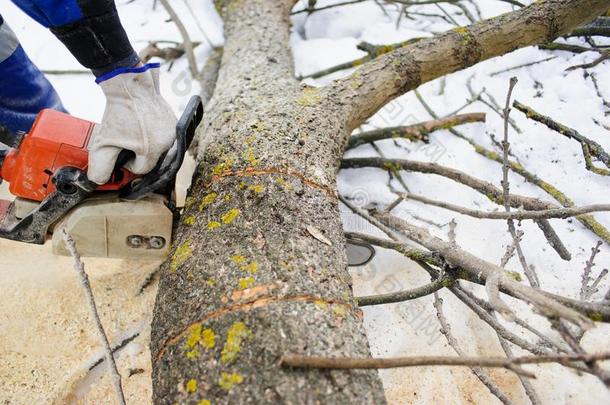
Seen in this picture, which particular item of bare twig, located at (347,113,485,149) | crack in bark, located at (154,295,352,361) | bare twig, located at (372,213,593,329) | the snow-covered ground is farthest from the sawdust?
bare twig, located at (347,113,485,149)

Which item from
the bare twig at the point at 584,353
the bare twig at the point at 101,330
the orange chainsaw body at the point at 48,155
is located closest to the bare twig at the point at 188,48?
the orange chainsaw body at the point at 48,155

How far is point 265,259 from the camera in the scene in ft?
3.26

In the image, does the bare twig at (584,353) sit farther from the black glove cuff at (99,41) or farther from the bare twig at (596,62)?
the bare twig at (596,62)

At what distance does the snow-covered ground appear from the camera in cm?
129

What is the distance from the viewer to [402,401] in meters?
1.26

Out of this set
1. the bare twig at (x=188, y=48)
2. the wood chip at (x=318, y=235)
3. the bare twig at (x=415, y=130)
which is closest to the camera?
the wood chip at (x=318, y=235)

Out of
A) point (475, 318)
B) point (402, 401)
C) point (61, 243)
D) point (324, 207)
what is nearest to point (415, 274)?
point (475, 318)

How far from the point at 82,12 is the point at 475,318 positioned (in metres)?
1.31

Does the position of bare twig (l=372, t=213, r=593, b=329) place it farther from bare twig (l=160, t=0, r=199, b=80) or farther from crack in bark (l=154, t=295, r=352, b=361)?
bare twig (l=160, t=0, r=199, b=80)

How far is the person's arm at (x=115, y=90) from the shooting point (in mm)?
1023

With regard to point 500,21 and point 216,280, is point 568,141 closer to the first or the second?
point 500,21

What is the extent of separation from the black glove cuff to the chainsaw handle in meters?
0.18

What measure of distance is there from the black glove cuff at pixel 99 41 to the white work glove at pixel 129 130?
0.04 metres

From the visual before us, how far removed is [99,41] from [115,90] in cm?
12
